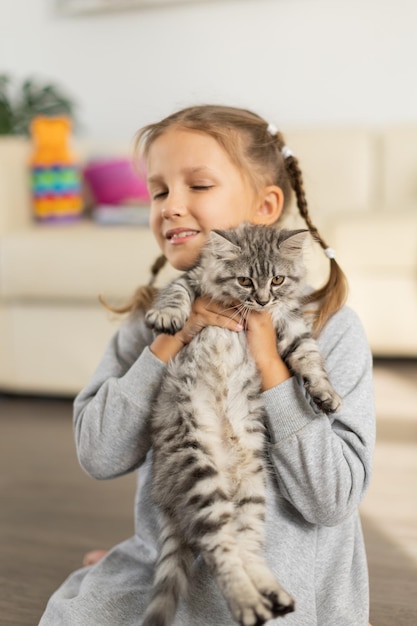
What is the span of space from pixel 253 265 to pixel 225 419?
0.90 ft

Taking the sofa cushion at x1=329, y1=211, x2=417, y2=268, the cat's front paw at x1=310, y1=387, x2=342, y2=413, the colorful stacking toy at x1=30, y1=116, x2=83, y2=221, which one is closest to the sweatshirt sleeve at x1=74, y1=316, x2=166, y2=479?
the cat's front paw at x1=310, y1=387, x2=342, y2=413

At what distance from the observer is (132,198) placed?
3.67m

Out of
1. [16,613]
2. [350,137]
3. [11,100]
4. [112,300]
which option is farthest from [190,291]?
[11,100]

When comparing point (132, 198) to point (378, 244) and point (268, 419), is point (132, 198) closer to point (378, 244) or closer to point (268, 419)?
point (378, 244)

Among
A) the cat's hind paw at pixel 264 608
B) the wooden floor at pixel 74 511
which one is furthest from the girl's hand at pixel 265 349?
the wooden floor at pixel 74 511

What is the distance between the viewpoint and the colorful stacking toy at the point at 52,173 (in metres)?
3.39

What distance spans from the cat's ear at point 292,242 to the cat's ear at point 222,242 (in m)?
0.08

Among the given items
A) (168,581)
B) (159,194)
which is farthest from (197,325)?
(168,581)

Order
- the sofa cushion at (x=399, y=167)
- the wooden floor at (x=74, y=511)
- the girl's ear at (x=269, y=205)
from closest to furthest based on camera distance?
the girl's ear at (x=269, y=205) → the wooden floor at (x=74, y=511) → the sofa cushion at (x=399, y=167)

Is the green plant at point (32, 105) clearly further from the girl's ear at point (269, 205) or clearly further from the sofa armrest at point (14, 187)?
the girl's ear at point (269, 205)

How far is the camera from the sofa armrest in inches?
126

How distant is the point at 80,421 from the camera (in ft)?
4.40

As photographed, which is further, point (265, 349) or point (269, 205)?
point (269, 205)

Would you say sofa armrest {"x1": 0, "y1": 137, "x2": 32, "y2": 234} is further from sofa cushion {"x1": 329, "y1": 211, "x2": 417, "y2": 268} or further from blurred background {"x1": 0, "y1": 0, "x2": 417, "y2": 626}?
sofa cushion {"x1": 329, "y1": 211, "x2": 417, "y2": 268}
